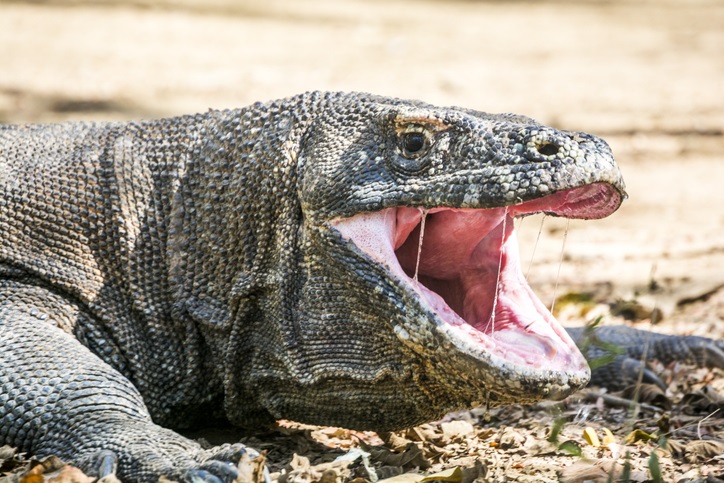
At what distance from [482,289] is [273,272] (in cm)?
107

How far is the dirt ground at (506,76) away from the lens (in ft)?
31.9

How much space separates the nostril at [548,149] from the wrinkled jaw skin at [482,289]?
0.24 meters

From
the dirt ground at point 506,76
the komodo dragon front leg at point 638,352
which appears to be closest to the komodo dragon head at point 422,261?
the komodo dragon front leg at point 638,352

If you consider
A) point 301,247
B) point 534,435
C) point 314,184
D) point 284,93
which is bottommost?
point 534,435

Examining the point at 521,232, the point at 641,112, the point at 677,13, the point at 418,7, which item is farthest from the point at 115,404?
the point at 677,13

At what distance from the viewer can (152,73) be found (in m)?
14.2

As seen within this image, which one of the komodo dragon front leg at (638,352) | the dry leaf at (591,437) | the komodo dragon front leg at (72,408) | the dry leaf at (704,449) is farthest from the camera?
the komodo dragon front leg at (638,352)

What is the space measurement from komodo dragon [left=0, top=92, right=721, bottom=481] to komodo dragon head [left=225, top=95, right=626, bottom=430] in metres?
0.01

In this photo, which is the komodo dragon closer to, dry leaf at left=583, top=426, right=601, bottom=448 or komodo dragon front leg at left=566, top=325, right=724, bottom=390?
dry leaf at left=583, top=426, right=601, bottom=448

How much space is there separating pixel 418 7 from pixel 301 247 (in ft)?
47.6

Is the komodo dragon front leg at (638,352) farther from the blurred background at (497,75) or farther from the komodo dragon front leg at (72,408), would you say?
the komodo dragon front leg at (72,408)

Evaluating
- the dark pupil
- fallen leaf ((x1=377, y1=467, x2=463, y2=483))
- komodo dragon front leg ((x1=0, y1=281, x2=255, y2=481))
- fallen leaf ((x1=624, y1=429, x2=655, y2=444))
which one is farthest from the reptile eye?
fallen leaf ((x1=624, y1=429, x2=655, y2=444))

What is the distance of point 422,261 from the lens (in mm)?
5484

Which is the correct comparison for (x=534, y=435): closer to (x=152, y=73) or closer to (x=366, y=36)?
(x=152, y=73)
